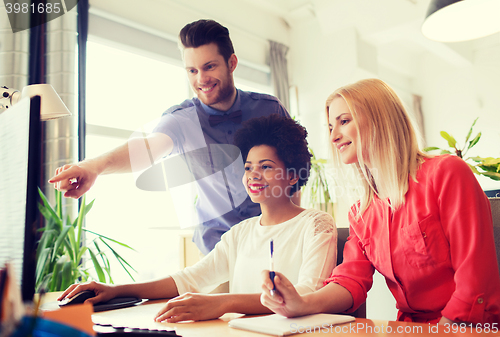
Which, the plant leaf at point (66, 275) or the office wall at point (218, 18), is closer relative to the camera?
the plant leaf at point (66, 275)

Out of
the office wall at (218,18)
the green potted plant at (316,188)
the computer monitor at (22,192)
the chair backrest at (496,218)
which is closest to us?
the computer monitor at (22,192)

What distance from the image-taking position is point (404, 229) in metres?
0.92

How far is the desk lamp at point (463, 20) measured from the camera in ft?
6.87

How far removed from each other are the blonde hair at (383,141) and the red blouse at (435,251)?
0.03 meters

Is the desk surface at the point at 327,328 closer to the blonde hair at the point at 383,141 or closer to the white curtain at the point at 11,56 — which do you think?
the blonde hair at the point at 383,141

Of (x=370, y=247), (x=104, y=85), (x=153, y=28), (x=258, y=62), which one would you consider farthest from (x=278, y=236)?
(x=258, y=62)

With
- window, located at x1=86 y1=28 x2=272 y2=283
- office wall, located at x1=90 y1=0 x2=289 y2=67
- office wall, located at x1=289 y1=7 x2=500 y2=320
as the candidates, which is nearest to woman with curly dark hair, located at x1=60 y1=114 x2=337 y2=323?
window, located at x1=86 y1=28 x2=272 y2=283

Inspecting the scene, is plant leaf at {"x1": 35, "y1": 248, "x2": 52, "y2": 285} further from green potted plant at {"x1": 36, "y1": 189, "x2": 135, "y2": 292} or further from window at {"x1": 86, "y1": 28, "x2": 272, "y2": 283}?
window at {"x1": 86, "y1": 28, "x2": 272, "y2": 283}

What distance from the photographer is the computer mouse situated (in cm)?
94

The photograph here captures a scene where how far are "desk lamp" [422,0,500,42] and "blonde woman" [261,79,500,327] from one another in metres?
1.33

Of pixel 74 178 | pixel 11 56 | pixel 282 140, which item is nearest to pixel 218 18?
pixel 11 56

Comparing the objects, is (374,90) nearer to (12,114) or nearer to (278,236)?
(278,236)

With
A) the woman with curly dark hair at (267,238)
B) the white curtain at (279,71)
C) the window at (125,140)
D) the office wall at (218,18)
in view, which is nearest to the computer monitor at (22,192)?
the woman with curly dark hair at (267,238)

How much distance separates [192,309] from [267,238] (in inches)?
17.2
